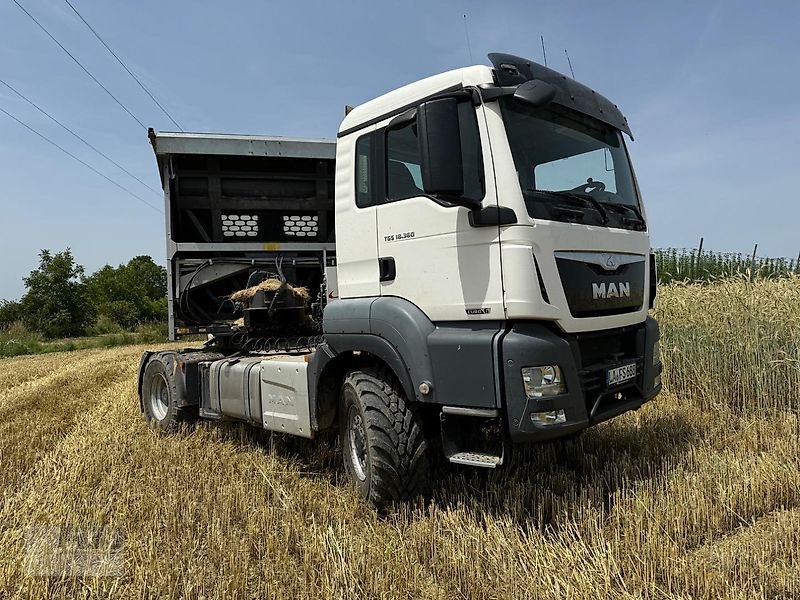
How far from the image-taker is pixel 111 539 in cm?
330

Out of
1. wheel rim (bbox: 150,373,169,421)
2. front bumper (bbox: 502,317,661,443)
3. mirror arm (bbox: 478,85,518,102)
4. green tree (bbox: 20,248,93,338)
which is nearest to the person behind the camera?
front bumper (bbox: 502,317,661,443)

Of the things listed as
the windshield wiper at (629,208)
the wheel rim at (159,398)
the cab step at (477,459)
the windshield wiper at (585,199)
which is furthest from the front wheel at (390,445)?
the wheel rim at (159,398)

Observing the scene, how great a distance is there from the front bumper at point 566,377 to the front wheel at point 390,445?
2.41 ft

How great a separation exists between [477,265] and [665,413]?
343 centimetres

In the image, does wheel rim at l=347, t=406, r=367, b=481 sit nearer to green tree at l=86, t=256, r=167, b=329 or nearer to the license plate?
the license plate

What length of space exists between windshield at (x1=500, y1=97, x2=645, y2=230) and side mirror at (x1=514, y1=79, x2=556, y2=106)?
0.46 feet

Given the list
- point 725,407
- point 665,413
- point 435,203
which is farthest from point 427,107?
point 725,407

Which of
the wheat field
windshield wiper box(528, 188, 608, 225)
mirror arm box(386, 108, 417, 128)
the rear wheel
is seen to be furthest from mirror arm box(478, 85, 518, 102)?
the rear wheel

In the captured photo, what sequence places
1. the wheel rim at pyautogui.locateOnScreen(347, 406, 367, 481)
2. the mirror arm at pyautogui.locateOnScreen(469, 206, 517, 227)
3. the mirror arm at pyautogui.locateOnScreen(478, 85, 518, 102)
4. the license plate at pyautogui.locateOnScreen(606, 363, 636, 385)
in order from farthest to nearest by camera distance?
the wheel rim at pyautogui.locateOnScreen(347, 406, 367, 481)
the license plate at pyautogui.locateOnScreen(606, 363, 636, 385)
the mirror arm at pyautogui.locateOnScreen(478, 85, 518, 102)
the mirror arm at pyautogui.locateOnScreen(469, 206, 517, 227)

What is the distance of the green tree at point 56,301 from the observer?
3478 cm

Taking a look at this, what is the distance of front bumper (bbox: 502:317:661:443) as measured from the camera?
126 inches
